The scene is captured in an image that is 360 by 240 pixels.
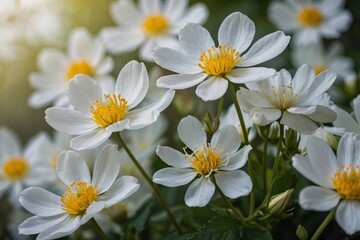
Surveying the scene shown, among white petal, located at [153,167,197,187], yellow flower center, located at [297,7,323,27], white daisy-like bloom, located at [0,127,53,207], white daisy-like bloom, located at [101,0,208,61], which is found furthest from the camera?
yellow flower center, located at [297,7,323,27]

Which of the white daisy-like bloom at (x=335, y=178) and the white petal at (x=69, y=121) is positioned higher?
the white petal at (x=69, y=121)

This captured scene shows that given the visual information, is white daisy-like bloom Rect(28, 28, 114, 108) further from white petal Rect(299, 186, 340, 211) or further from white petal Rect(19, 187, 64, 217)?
white petal Rect(299, 186, 340, 211)

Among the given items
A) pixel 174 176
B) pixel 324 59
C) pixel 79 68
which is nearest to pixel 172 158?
pixel 174 176

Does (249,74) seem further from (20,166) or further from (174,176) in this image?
(20,166)

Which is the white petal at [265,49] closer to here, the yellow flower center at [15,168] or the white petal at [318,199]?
the white petal at [318,199]

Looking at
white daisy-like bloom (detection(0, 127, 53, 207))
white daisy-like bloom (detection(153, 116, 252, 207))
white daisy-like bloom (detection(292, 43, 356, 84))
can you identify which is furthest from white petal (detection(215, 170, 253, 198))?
white daisy-like bloom (detection(292, 43, 356, 84))

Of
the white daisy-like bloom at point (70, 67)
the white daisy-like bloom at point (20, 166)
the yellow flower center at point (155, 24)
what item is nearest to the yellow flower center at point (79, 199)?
the white daisy-like bloom at point (20, 166)

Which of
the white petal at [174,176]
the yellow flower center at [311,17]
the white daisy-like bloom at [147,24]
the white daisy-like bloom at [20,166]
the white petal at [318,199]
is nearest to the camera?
the white petal at [318,199]

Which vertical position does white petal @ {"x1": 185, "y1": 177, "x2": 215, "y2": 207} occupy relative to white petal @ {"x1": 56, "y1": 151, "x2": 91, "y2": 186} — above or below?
below
